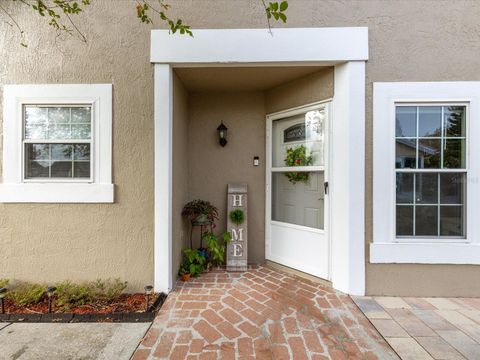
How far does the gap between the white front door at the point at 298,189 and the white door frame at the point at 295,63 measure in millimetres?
296

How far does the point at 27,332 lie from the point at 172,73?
3.20m

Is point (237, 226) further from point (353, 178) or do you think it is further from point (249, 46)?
point (249, 46)

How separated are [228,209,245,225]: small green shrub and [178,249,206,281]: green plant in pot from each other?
71 centimetres

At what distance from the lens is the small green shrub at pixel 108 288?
274 cm

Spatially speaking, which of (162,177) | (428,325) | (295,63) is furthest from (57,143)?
(428,325)

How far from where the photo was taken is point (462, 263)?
2867 mm

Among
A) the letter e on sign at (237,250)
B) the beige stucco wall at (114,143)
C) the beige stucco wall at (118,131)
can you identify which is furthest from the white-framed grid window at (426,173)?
the beige stucco wall at (114,143)

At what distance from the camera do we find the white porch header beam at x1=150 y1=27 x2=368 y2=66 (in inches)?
114

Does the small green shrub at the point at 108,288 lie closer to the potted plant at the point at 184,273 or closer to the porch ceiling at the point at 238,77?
the potted plant at the point at 184,273

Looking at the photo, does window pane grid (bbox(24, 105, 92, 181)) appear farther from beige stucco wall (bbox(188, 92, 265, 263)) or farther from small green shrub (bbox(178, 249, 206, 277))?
small green shrub (bbox(178, 249, 206, 277))

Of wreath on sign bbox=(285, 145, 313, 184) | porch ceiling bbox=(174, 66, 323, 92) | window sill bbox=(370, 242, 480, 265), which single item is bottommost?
window sill bbox=(370, 242, 480, 265)

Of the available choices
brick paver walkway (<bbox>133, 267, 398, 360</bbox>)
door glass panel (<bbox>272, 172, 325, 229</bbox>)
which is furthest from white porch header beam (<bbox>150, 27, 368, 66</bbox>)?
brick paver walkway (<bbox>133, 267, 398, 360</bbox>)

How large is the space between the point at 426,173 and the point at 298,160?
1.59 metres

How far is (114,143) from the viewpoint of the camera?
9.66 ft
